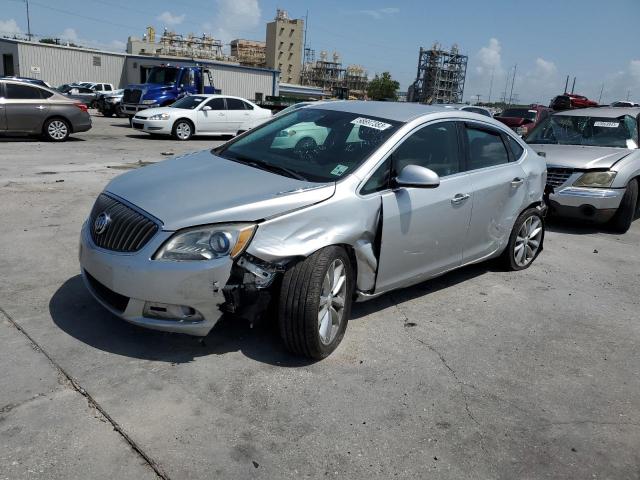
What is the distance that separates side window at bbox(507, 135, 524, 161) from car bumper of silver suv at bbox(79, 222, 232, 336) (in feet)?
11.1

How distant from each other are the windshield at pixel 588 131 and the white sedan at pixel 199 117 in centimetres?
1206

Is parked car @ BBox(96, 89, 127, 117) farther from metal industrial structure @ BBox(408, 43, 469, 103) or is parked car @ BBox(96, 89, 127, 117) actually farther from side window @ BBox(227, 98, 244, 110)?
metal industrial structure @ BBox(408, 43, 469, 103)


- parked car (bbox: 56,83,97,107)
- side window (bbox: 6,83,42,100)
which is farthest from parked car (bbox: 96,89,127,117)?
side window (bbox: 6,83,42,100)

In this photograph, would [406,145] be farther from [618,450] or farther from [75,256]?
[75,256]

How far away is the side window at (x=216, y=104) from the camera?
1873 centimetres

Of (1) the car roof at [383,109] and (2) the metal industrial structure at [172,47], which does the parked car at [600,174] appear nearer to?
(1) the car roof at [383,109]

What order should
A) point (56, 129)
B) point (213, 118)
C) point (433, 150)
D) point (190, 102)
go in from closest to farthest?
1. point (433, 150)
2. point (56, 129)
3. point (213, 118)
4. point (190, 102)

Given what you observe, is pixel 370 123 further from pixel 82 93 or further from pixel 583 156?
pixel 82 93

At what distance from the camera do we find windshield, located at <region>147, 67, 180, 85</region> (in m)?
23.2

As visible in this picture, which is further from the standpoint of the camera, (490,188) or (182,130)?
(182,130)

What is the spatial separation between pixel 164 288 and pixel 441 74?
121 meters

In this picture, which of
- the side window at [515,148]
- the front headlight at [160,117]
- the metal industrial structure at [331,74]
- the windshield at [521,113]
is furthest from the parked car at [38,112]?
the metal industrial structure at [331,74]

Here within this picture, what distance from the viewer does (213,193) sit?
138 inches

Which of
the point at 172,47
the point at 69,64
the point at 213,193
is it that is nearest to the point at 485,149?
the point at 213,193
